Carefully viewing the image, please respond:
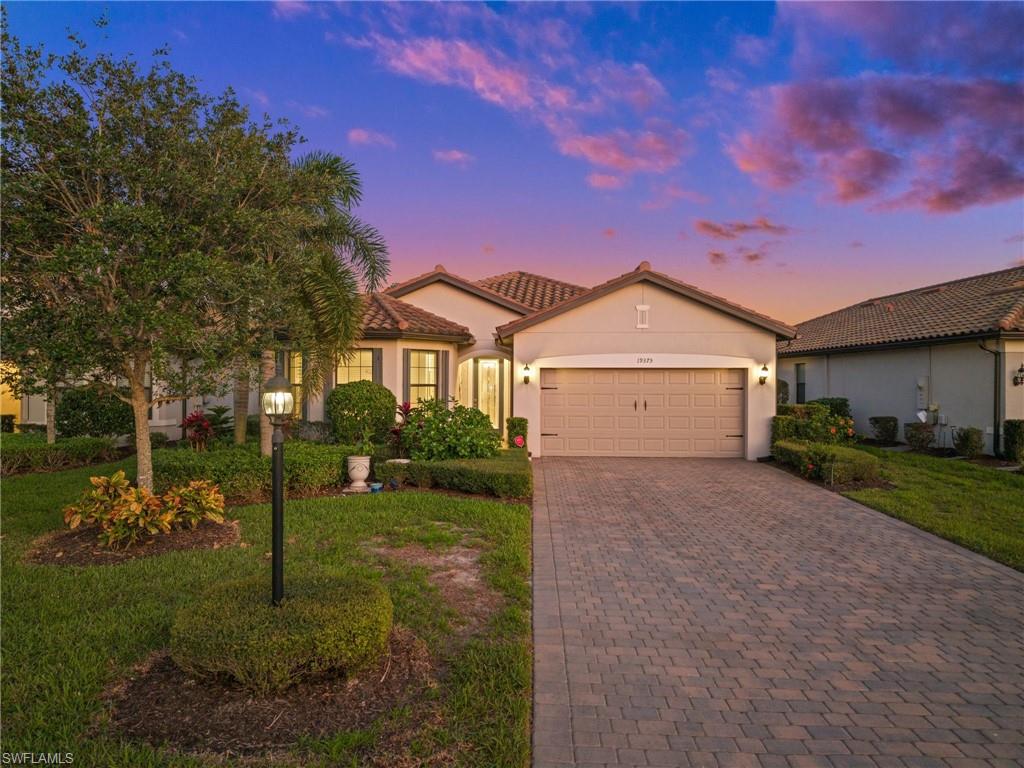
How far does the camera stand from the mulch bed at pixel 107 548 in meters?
5.95

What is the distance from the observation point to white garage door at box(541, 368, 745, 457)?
45.9 ft

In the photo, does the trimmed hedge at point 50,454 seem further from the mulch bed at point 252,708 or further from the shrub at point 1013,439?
the shrub at point 1013,439

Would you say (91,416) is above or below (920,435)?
above

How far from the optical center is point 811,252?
16328 mm

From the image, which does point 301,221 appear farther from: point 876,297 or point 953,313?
Result: point 876,297

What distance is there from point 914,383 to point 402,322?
1460 cm

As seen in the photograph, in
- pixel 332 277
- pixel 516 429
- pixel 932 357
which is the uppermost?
pixel 332 277

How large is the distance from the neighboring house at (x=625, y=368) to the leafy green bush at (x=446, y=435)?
3186 millimetres

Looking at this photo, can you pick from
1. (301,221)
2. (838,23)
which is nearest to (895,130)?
(838,23)

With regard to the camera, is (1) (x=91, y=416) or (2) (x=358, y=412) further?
(1) (x=91, y=416)

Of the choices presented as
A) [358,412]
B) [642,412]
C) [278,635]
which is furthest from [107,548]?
[642,412]

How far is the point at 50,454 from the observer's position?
1185cm

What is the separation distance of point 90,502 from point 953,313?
20.3m

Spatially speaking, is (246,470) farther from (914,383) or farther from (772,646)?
(914,383)
